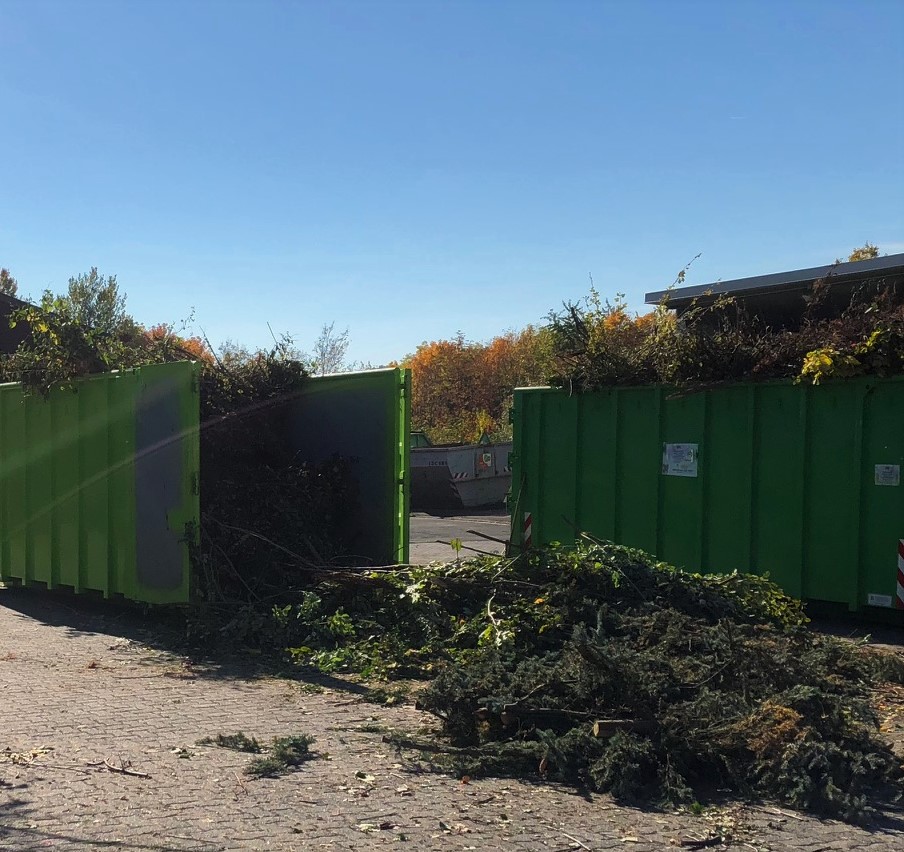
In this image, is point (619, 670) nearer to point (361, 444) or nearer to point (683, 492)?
point (683, 492)

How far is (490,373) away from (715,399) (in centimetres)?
4159

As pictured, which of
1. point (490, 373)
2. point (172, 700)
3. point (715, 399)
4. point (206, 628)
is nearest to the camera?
point (172, 700)

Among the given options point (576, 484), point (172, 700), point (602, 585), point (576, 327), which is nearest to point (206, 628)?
point (172, 700)

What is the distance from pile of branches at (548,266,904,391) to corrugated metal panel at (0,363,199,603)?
4490mm

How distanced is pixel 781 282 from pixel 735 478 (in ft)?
8.62

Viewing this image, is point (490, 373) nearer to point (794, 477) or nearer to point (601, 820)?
point (794, 477)

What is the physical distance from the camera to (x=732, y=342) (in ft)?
31.0

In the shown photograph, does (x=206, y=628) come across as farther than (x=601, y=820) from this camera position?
Yes

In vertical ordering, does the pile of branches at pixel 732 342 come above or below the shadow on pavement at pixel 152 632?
above

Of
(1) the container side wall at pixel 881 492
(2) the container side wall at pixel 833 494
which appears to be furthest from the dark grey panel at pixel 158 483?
(1) the container side wall at pixel 881 492

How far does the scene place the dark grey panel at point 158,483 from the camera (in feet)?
27.9

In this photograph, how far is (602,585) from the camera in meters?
7.11

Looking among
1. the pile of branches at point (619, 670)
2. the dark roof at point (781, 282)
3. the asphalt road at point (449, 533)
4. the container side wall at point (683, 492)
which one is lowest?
the asphalt road at point (449, 533)

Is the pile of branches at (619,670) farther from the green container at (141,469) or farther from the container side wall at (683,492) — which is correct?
the container side wall at (683,492)
